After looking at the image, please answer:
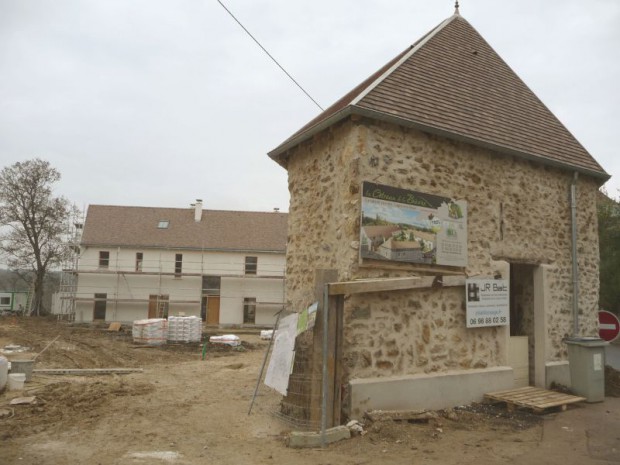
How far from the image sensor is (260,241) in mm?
35281

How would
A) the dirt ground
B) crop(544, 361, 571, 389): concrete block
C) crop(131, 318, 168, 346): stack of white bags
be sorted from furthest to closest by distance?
crop(131, 318, 168, 346): stack of white bags
crop(544, 361, 571, 389): concrete block
the dirt ground

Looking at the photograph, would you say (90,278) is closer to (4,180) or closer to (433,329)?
(4,180)

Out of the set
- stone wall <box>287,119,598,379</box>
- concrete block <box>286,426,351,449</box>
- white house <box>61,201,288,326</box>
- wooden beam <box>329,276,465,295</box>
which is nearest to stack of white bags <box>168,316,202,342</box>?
white house <box>61,201,288,326</box>

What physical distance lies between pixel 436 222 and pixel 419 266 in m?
0.81

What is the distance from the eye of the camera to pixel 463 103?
9.20 meters

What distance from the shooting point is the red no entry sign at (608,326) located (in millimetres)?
9328

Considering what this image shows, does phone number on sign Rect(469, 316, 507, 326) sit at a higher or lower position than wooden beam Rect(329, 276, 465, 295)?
lower

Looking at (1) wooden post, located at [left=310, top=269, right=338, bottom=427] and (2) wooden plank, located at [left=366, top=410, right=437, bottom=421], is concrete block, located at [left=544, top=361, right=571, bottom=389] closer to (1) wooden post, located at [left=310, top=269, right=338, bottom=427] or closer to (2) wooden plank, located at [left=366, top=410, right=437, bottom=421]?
(2) wooden plank, located at [left=366, top=410, right=437, bottom=421]

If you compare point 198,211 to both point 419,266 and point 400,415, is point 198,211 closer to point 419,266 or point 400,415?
point 419,266

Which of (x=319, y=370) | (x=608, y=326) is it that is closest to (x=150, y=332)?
(x=319, y=370)

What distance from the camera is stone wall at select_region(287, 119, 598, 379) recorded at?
726cm

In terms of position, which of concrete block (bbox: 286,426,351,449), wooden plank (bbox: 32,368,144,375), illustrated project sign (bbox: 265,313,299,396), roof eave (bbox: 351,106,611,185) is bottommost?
wooden plank (bbox: 32,368,144,375)

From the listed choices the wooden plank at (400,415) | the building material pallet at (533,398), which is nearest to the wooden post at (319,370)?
the wooden plank at (400,415)

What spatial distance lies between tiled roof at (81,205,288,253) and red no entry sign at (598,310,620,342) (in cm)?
2587
